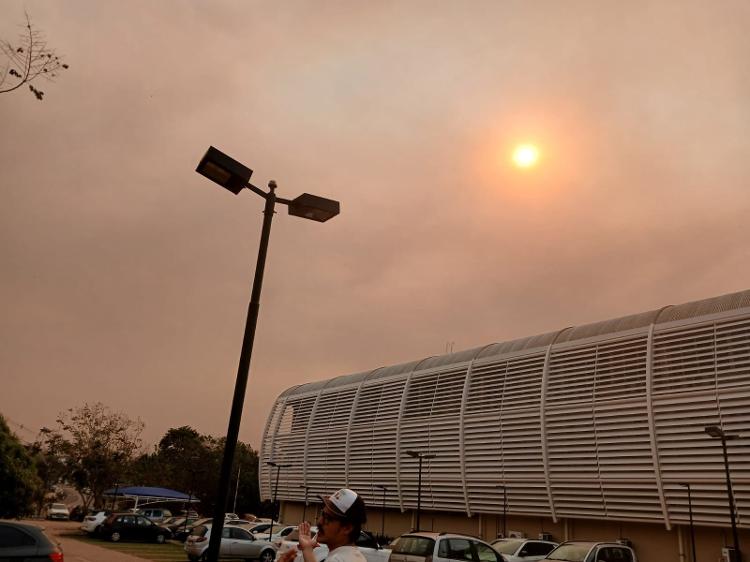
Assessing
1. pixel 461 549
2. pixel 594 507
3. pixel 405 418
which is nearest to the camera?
pixel 461 549

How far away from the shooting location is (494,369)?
42531 millimetres

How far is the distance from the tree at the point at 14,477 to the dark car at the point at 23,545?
29.9 feet

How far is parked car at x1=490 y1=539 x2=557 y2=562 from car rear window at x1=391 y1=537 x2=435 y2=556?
6172 millimetres

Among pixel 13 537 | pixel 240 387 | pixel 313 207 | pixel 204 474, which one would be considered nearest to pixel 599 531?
pixel 13 537

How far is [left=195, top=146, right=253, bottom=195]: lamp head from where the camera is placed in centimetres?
848

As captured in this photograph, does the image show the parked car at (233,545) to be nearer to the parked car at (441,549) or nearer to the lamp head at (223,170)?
the parked car at (441,549)

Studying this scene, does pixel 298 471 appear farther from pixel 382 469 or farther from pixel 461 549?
pixel 461 549

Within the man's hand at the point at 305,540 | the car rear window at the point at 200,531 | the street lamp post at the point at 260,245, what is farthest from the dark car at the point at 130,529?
the man's hand at the point at 305,540

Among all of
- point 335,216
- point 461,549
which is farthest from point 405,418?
point 335,216

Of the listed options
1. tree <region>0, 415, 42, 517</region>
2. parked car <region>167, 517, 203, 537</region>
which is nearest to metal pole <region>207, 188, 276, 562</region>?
tree <region>0, 415, 42, 517</region>

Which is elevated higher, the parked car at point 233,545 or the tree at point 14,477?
the tree at point 14,477

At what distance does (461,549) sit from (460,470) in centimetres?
2659

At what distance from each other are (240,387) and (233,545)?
71.2 feet

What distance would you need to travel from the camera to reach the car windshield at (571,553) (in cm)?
1600
